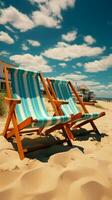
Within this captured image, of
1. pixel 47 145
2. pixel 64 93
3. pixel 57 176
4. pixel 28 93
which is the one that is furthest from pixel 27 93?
pixel 57 176

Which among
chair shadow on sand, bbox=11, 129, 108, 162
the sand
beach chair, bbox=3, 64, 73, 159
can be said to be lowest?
chair shadow on sand, bbox=11, 129, 108, 162

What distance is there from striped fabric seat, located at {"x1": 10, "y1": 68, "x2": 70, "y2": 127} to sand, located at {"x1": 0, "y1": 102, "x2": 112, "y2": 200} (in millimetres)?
778

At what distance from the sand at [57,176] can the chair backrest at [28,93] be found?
0.81m

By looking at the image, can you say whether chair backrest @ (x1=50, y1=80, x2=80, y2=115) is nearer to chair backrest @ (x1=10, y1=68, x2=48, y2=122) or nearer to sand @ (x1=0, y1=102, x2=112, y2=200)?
chair backrest @ (x1=10, y1=68, x2=48, y2=122)

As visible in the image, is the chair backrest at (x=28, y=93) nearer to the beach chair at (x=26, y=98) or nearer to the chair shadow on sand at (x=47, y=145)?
the beach chair at (x=26, y=98)

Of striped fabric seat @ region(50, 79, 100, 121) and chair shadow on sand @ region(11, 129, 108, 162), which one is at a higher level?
striped fabric seat @ region(50, 79, 100, 121)

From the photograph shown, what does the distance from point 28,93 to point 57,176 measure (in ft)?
7.23

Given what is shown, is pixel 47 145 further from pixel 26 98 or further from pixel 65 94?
pixel 65 94

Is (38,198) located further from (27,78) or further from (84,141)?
(27,78)

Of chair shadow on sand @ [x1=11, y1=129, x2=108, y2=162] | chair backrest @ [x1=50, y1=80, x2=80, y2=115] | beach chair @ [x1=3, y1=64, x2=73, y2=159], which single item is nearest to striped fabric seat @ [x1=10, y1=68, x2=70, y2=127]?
beach chair @ [x1=3, y1=64, x2=73, y2=159]

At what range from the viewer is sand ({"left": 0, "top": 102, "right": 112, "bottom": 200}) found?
1930mm

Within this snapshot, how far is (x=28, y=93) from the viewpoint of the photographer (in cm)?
423

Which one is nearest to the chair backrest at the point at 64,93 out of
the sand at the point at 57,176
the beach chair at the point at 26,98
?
the beach chair at the point at 26,98

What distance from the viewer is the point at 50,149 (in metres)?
3.61
